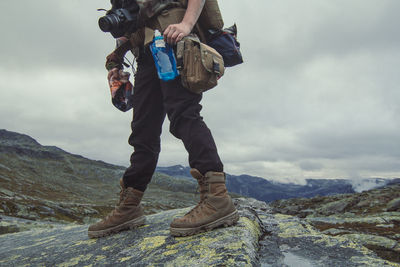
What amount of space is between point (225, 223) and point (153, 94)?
2318 millimetres

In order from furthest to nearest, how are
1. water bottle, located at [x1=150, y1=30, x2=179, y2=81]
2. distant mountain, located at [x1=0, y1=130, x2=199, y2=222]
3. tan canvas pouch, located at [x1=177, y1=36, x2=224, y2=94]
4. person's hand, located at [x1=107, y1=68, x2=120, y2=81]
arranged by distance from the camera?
1. distant mountain, located at [x1=0, y1=130, x2=199, y2=222]
2. person's hand, located at [x1=107, y1=68, x2=120, y2=81]
3. water bottle, located at [x1=150, y1=30, x2=179, y2=81]
4. tan canvas pouch, located at [x1=177, y1=36, x2=224, y2=94]

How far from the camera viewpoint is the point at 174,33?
11.1 feet

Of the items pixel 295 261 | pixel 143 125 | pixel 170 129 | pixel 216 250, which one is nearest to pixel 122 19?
pixel 143 125

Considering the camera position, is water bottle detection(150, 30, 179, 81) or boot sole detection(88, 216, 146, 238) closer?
water bottle detection(150, 30, 179, 81)

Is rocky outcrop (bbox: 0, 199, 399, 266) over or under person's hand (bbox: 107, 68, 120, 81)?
under

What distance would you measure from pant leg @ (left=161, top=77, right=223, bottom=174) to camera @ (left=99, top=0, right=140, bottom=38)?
1068 millimetres

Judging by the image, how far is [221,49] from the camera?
402cm

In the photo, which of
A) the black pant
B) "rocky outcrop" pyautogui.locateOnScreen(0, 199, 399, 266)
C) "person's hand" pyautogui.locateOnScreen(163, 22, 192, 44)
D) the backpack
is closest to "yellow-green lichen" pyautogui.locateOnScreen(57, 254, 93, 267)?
"rocky outcrop" pyautogui.locateOnScreen(0, 199, 399, 266)

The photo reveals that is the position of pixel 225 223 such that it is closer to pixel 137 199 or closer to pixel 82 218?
pixel 137 199

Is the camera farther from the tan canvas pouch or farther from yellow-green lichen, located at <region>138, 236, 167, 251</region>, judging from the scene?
yellow-green lichen, located at <region>138, 236, 167, 251</region>

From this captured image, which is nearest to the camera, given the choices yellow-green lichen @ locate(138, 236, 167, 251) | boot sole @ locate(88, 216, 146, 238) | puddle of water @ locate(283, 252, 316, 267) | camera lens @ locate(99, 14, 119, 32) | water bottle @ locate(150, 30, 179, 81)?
puddle of water @ locate(283, 252, 316, 267)

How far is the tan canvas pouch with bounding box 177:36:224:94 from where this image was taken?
128 inches

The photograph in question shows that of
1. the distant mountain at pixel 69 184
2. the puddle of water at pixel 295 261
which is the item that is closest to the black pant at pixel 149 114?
the puddle of water at pixel 295 261

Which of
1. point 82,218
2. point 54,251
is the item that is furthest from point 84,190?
point 54,251
